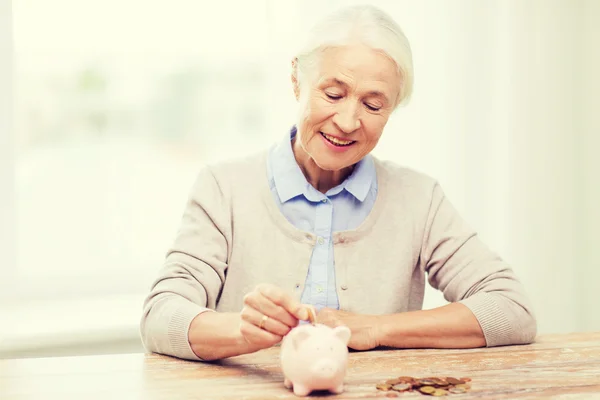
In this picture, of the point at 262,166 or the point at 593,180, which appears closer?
the point at 262,166

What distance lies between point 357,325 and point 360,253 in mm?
290

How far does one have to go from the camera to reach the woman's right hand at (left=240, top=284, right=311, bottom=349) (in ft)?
4.65

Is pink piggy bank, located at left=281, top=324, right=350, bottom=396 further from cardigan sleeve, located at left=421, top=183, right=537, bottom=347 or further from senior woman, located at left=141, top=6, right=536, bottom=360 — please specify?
cardigan sleeve, located at left=421, top=183, right=537, bottom=347

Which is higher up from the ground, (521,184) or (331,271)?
(521,184)

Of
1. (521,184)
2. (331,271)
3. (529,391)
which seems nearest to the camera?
(529,391)

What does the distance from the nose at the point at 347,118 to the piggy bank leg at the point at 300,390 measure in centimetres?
70

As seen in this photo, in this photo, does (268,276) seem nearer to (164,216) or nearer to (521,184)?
(164,216)

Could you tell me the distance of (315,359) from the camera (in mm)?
1333

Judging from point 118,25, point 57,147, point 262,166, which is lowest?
point 262,166

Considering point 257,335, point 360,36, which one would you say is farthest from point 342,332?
point 360,36

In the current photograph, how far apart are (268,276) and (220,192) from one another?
248 millimetres

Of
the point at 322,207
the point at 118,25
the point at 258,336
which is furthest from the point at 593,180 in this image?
the point at 258,336

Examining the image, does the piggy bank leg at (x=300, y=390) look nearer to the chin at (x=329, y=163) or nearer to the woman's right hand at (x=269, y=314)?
the woman's right hand at (x=269, y=314)

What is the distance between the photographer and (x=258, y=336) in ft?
4.81
